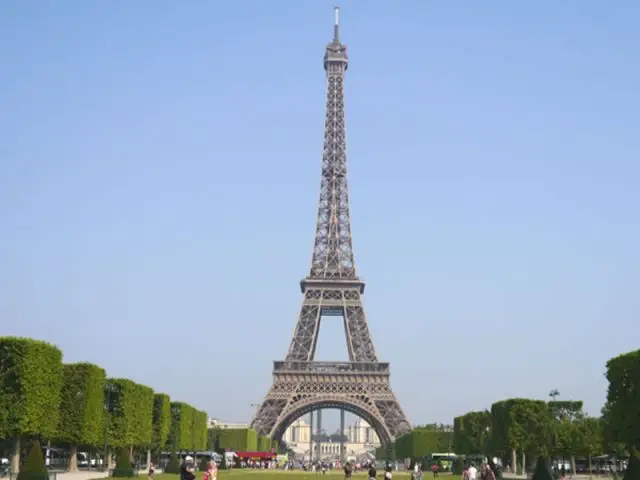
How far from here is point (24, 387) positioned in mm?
54469

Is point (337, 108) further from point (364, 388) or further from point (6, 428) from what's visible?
point (6, 428)

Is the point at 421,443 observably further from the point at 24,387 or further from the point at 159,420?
the point at 24,387

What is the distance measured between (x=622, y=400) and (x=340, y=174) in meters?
73.6

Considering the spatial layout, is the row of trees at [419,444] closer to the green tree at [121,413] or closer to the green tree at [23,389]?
the green tree at [121,413]

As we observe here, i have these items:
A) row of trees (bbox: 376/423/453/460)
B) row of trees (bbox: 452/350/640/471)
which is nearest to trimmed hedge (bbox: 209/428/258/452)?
row of trees (bbox: 376/423/453/460)

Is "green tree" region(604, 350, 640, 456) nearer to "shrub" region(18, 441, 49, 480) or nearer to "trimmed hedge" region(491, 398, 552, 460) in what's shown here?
"trimmed hedge" region(491, 398, 552, 460)

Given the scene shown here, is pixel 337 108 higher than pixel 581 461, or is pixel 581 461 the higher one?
pixel 337 108


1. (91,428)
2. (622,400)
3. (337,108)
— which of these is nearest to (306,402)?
(337,108)

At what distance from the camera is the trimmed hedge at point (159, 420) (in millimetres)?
85812

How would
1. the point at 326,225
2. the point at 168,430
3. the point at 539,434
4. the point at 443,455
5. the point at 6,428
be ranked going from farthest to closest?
the point at 326,225 → the point at 443,455 → the point at 168,430 → the point at 539,434 → the point at 6,428

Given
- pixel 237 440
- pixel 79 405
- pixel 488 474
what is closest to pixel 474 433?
pixel 237 440

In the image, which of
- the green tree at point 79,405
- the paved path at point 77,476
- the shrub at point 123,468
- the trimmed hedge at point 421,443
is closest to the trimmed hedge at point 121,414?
the green tree at point 79,405

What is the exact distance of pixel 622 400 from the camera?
58.9 meters

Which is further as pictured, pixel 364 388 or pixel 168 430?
pixel 364 388
